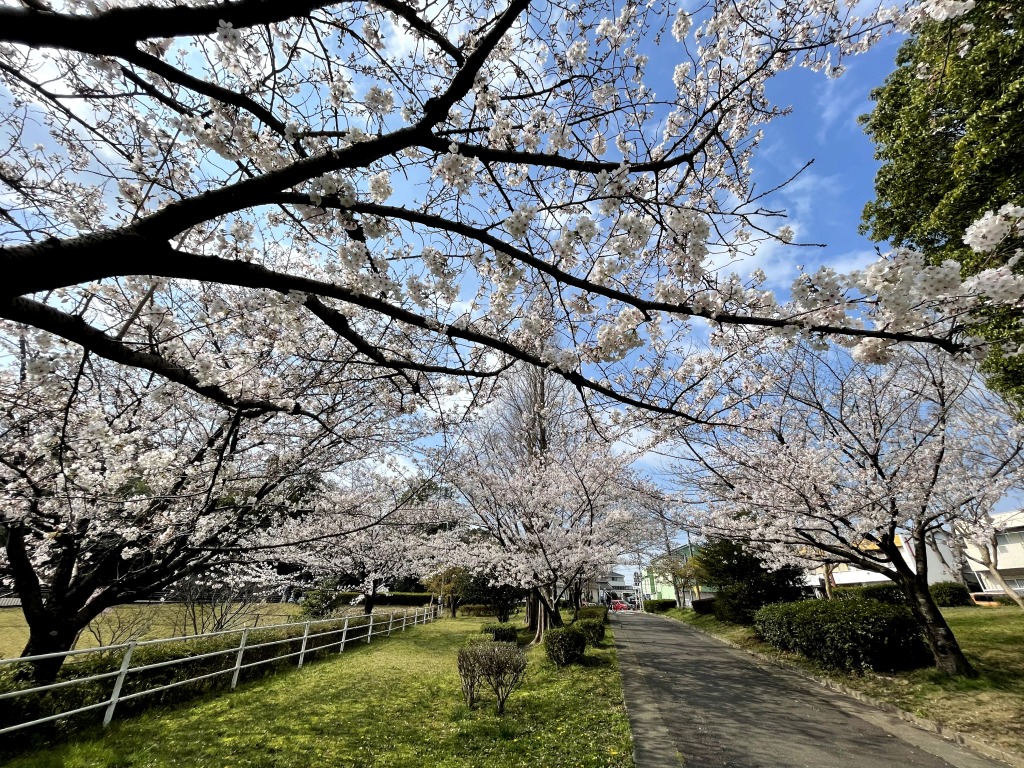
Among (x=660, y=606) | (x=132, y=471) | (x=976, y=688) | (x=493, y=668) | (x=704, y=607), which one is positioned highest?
(x=132, y=471)

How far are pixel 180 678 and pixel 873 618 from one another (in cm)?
1232

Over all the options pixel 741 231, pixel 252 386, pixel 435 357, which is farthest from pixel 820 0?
pixel 252 386

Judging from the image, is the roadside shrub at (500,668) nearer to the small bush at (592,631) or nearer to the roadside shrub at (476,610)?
the small bush at (592,631)

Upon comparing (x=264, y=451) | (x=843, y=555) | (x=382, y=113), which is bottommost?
(x=843, y=555)

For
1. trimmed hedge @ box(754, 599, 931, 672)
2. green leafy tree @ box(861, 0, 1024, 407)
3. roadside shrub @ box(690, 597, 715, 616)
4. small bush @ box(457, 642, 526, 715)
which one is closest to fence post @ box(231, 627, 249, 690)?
small bush @ box(457, 642, 526, 715)

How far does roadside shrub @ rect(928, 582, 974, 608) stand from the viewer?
17484 millimetres

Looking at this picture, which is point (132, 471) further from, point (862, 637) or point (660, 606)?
point (660, 606)

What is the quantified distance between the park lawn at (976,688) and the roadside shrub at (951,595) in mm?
9287

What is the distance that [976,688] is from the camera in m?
6.60

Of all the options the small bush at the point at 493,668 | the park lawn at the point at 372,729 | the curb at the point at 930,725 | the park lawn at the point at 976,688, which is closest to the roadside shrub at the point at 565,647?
the park lawn at the point at 372,729

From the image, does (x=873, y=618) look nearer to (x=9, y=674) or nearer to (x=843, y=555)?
(x=843, y=555)

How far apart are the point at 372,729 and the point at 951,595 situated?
2321 centimetres

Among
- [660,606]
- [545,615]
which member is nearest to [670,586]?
[660,606]

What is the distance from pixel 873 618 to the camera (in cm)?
845
